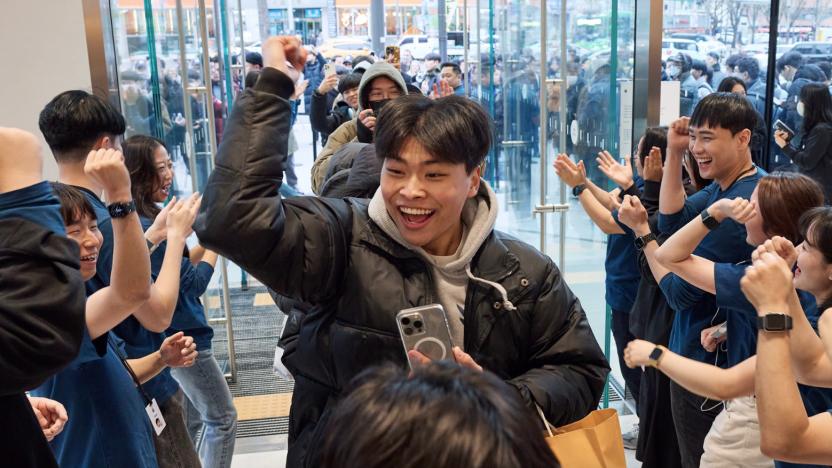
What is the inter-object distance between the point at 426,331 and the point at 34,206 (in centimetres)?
67

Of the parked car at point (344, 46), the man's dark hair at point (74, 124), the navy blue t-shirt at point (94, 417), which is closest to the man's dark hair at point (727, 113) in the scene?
the man's dark hair at point (74, 124)

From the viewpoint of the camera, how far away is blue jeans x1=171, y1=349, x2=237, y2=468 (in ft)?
10.0

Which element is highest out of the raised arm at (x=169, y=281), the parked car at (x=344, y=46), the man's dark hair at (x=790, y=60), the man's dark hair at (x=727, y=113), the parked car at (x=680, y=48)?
the parked car at (x=344, y=46)

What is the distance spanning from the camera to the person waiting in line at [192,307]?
2.74 metres

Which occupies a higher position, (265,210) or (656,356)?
(265,210)

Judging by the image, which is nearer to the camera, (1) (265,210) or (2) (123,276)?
(1) (265,210)

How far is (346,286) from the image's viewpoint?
1.48 m

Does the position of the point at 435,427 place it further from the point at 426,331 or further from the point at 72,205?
the point at 72,205

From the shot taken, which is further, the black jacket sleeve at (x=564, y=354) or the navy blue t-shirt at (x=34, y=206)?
the black jacket sleeve at (x=564, y=354)

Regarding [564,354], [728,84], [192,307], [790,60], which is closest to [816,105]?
[790,60]

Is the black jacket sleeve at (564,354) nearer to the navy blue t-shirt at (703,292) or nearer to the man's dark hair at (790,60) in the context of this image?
Answer: the navy blue t-shirt at (703,292)

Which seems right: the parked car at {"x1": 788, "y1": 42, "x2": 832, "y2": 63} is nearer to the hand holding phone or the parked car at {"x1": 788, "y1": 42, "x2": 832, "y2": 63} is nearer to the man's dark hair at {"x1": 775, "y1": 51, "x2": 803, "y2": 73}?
the man's dark hair at {"x1": 775, "y1": 51, "x2": 803, "y2": 73}

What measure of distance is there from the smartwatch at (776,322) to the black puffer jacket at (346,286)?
1.14ft

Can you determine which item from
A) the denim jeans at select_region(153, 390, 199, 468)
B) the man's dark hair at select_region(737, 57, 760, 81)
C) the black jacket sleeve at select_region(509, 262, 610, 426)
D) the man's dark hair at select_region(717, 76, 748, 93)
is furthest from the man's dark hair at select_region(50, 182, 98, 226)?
the man's dark hair at select_region(737, 57, 760, 81)
